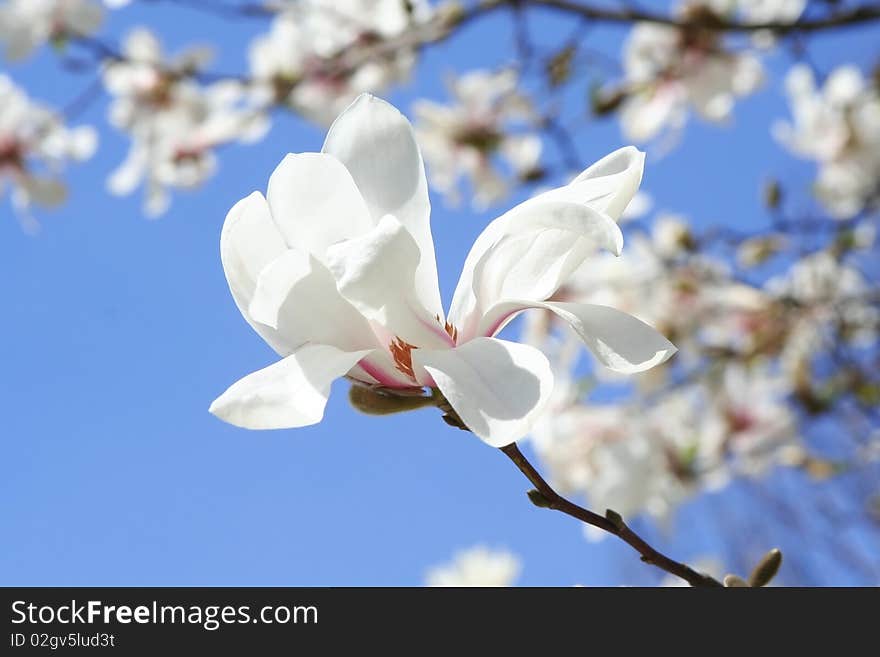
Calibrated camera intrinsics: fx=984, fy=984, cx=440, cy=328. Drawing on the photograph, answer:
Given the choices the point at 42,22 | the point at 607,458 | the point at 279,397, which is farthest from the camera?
the point at 42,22

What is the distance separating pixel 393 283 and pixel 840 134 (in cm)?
202

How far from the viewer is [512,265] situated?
21.1 inches

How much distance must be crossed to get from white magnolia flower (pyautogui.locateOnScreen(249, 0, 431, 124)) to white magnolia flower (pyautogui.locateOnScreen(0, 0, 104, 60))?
0.37 m

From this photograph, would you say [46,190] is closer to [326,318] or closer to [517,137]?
[517,137]

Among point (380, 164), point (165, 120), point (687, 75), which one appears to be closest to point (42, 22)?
point (165, 120)

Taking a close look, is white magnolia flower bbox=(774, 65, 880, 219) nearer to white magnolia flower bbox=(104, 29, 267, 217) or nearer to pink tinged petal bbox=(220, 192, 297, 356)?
white magnolia flower bbox=(104, 29, 267, 217)

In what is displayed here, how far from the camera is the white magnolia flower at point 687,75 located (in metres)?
2.09

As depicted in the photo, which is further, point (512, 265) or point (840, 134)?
point (840, 134)

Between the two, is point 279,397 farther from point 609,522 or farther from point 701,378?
point 701,378

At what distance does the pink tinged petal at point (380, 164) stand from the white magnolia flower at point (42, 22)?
1.71 metres

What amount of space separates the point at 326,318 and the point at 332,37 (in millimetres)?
1851

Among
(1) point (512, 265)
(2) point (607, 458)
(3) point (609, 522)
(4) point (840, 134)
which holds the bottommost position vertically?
(3) point (609, 522)

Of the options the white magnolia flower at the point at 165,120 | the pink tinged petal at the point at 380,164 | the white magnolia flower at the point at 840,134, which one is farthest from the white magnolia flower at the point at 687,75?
the pink tinged petal at the point at 380,164

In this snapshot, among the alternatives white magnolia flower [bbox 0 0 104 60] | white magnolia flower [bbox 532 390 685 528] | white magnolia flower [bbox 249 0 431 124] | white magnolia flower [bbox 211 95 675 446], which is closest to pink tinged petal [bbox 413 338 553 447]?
white magnolia flower [bbox 211 95 675 446]
